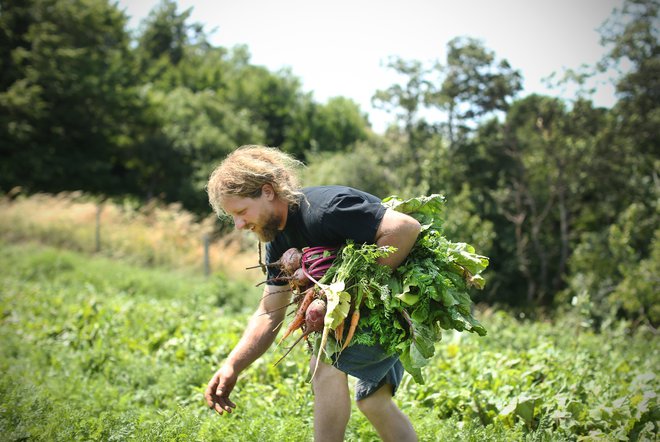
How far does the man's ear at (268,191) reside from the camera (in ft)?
9.33

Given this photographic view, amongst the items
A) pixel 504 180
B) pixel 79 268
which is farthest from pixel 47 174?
pixel 504 180

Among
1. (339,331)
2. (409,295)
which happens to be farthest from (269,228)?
(409,295)

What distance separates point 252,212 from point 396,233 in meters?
0.73

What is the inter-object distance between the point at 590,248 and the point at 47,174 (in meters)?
21.0

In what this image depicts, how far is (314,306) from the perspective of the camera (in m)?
2.61

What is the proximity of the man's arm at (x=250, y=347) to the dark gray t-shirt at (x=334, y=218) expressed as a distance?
0.37 metres

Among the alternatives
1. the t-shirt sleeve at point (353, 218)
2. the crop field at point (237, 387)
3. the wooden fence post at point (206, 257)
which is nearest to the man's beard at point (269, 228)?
the t-shirt sleeve at point (353, 218)

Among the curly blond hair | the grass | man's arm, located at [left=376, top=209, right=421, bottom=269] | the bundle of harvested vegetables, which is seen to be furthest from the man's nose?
the grass

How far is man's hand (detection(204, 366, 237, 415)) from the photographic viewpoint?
2.98m

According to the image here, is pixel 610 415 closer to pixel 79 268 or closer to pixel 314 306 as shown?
pixel 314 306

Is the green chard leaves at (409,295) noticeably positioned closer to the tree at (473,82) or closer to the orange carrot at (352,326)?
the orange carrot at (352,326)

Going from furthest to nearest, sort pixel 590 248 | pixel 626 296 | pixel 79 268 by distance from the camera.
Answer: pixel 590 248 < pixel 626 296 < pixel 79 268

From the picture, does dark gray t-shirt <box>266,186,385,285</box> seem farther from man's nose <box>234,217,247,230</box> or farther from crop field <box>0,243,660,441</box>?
crop field <box>0,243,660,441</box>

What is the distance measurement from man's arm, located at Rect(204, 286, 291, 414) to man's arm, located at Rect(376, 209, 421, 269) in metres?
0.68
